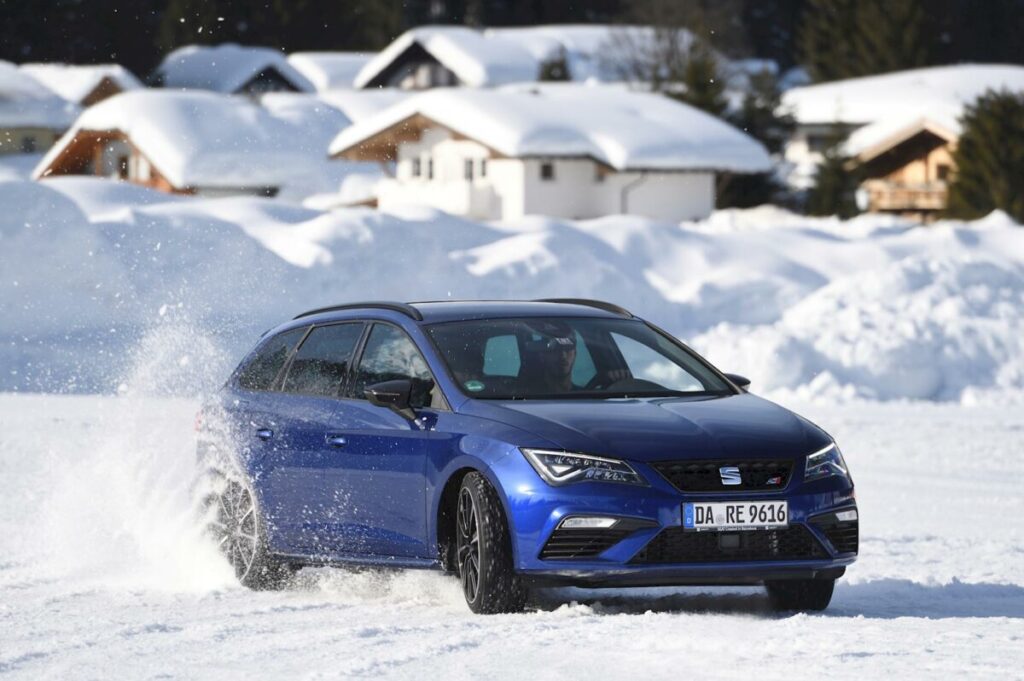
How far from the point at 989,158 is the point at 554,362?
49900 millimetres

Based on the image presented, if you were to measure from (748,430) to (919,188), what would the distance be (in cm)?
6326

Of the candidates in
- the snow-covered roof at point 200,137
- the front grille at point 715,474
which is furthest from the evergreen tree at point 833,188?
the front grille at point 715,474

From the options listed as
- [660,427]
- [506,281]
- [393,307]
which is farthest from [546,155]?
[660,427]

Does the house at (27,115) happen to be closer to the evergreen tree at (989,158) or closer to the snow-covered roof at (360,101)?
the snow-covered roof at (360,101)

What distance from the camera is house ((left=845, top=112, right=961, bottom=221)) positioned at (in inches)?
2766

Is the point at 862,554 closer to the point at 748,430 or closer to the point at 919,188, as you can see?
the point at 748,430

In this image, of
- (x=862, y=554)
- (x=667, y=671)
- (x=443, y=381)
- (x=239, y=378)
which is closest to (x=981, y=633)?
(x=667, y=671)

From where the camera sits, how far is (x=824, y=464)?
8.52m

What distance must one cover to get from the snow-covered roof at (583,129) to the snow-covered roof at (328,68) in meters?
47.6

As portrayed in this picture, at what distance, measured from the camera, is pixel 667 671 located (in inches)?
277

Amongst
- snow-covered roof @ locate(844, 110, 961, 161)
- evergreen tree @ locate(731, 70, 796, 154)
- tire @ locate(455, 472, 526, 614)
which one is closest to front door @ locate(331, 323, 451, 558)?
tire @ locate(455, 472, 526, 614)

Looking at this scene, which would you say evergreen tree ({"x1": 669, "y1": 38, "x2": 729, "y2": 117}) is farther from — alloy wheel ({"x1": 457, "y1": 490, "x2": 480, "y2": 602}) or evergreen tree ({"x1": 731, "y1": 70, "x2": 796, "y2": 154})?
alloy wheel ({"x1": 457, "y1": 490, "x2": 480, "y2": 602})

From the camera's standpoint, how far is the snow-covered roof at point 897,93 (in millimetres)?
86375

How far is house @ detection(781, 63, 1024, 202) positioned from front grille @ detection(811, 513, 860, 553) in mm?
52917
